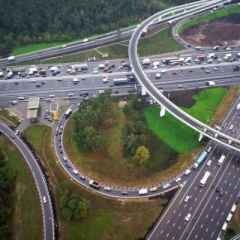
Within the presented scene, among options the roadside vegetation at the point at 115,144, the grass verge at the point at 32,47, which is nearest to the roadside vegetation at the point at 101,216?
the roadside vegetation at the point at 115,144

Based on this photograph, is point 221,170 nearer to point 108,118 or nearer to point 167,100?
point 167,100

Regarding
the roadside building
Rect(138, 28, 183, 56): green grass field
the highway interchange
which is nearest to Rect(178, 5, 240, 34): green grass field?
Rect(138, 28, 183, 56): green grass field

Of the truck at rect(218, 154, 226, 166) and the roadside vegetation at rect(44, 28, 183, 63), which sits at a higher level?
the roadside vegetation at rect(44, 28, 183, 63)

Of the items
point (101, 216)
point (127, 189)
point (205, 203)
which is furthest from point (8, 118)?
point (205, 203)

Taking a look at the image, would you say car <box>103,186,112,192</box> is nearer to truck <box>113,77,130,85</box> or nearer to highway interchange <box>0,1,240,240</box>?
highway interchange <box>0,1,240,240</box>

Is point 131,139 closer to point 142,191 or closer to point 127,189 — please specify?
point 127,189

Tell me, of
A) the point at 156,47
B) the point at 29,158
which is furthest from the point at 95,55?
the point at 29,158
